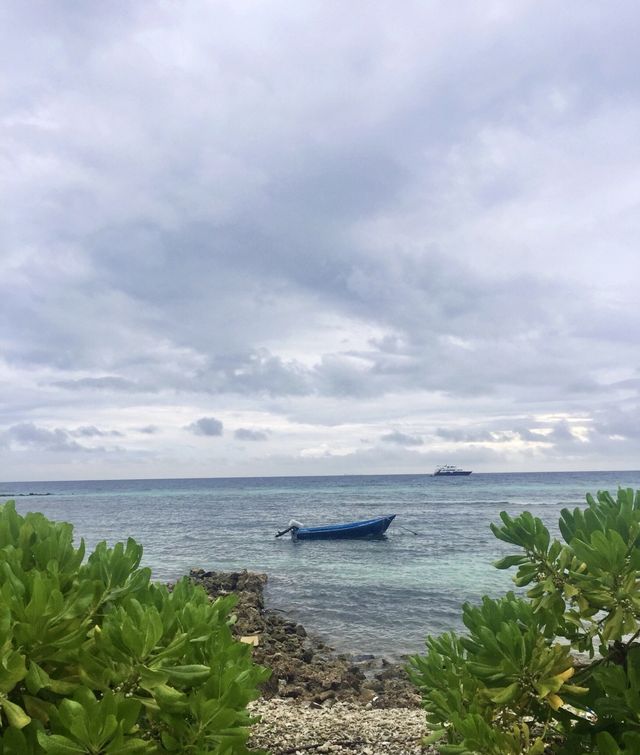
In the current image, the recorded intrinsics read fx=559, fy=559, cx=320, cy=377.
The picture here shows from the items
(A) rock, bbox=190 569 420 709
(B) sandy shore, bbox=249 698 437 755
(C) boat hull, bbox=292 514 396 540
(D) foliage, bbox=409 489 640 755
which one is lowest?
(C) boat hull, bbox=292 514 396 540

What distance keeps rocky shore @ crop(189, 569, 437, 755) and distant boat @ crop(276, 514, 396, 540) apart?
17.1m

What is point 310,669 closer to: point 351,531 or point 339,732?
point 339,732

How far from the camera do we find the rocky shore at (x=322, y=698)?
5613mm

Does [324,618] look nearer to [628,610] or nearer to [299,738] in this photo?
[299,738]

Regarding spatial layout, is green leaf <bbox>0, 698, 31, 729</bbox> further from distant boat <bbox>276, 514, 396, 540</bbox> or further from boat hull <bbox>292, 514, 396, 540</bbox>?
boat hull <bbox>292, 514, 396, 540</bbox>

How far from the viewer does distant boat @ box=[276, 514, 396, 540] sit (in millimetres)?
35034

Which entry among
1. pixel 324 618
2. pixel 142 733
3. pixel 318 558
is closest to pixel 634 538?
pixel 142 733

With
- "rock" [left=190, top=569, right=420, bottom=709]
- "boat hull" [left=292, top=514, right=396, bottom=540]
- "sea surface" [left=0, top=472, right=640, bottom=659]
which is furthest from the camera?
"boat hull" [left=292, top=514, right=396, bottom=540]

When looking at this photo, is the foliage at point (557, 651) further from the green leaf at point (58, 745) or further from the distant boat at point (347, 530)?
the distant boat at point (347, 530)

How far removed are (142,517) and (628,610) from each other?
59.0 m

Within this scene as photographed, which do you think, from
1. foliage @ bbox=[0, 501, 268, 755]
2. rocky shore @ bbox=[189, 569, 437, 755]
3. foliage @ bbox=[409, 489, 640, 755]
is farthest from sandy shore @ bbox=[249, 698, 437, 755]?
foliage @ bbox=[0, 501, 268, 755]

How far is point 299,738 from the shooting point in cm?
573

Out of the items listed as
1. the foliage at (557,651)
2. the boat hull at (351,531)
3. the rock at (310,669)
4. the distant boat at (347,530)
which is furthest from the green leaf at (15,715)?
the boat hull at (351,531)

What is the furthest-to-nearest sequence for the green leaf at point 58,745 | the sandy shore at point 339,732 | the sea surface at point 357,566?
the sea surface at point 357,566 < the sandy shore at point 339,732 < the green leaf at point 58,745
